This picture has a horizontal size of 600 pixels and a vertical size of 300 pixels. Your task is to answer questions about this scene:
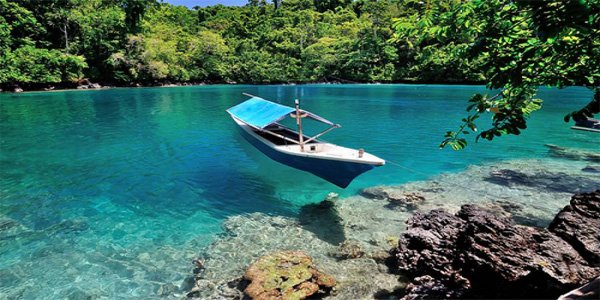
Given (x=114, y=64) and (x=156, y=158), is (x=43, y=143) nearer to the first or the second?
(x=156, y=158)

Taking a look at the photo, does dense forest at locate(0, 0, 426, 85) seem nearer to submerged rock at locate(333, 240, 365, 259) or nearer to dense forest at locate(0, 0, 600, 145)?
dense forest at locate(0, 0, 600, 145)

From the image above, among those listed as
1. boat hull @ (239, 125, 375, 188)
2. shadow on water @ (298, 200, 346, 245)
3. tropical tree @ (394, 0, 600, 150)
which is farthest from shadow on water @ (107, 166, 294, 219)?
tropical tree @ (394, 0, 600, 150)

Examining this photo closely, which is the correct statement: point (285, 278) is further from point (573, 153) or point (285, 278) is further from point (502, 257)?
point (573, 153)

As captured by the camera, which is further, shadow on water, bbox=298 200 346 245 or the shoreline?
the shoreline

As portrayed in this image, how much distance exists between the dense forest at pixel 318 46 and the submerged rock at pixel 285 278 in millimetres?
4358

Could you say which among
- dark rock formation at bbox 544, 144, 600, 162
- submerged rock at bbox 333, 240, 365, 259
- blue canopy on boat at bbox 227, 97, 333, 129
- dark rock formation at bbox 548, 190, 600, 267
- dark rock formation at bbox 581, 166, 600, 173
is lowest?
submerged rock at bbox 333, 240, 365, 259

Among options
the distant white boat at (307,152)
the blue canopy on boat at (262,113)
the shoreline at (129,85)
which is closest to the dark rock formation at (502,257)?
the distant white boat at (307,152)

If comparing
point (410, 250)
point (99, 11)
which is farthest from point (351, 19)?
point (410, 250)

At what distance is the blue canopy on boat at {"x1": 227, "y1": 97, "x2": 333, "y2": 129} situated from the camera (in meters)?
14.7

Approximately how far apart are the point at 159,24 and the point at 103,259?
371 ft

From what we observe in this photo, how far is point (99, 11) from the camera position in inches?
2926

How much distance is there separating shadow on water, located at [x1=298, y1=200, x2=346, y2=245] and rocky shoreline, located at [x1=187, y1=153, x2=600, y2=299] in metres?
0.03

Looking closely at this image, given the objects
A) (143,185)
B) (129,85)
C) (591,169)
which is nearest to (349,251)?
(143,185)

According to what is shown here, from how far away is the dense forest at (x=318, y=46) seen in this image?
144 inches
